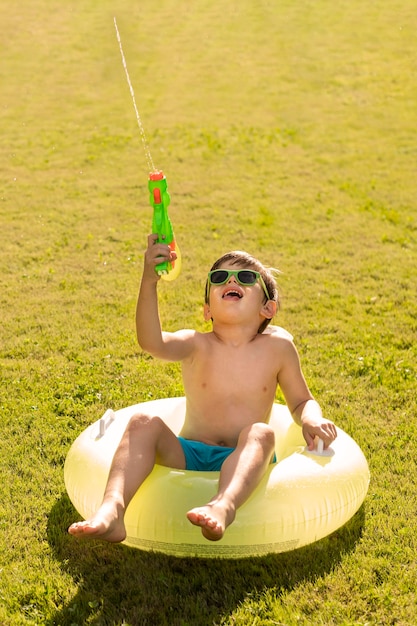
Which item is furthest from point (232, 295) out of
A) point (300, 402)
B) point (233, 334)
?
point (300, 402)

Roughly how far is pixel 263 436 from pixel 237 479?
0.28m

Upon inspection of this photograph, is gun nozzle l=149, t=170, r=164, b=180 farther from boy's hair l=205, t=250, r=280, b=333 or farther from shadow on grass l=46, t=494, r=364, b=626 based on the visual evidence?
shadow on grass l=46, t=494, r=364, b=626

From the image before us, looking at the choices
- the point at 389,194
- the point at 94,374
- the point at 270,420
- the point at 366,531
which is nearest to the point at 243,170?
the point at 389,194

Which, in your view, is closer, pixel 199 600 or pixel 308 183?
pixel 199 600

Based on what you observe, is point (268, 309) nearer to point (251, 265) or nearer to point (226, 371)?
point (251, 265)

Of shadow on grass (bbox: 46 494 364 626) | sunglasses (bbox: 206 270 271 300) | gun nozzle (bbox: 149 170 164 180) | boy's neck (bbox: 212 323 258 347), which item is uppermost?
gun nozzle (bbox: 149 170 164 180)

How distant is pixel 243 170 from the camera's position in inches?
431

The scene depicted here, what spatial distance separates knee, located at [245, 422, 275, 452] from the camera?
3587 mm

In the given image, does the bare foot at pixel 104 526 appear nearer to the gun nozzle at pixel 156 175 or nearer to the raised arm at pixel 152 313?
the raised arm at pixel 152 313

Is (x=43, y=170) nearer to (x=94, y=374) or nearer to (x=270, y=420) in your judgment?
(x=94, y=374)

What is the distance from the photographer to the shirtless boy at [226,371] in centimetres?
365

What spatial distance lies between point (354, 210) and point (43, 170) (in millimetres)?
4389

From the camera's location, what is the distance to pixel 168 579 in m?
3.48

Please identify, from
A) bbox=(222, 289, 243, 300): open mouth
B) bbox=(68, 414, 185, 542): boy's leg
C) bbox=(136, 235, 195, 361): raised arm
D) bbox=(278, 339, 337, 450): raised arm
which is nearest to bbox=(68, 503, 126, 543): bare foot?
bbox=(68, 414, 185, 542): boy's leg
